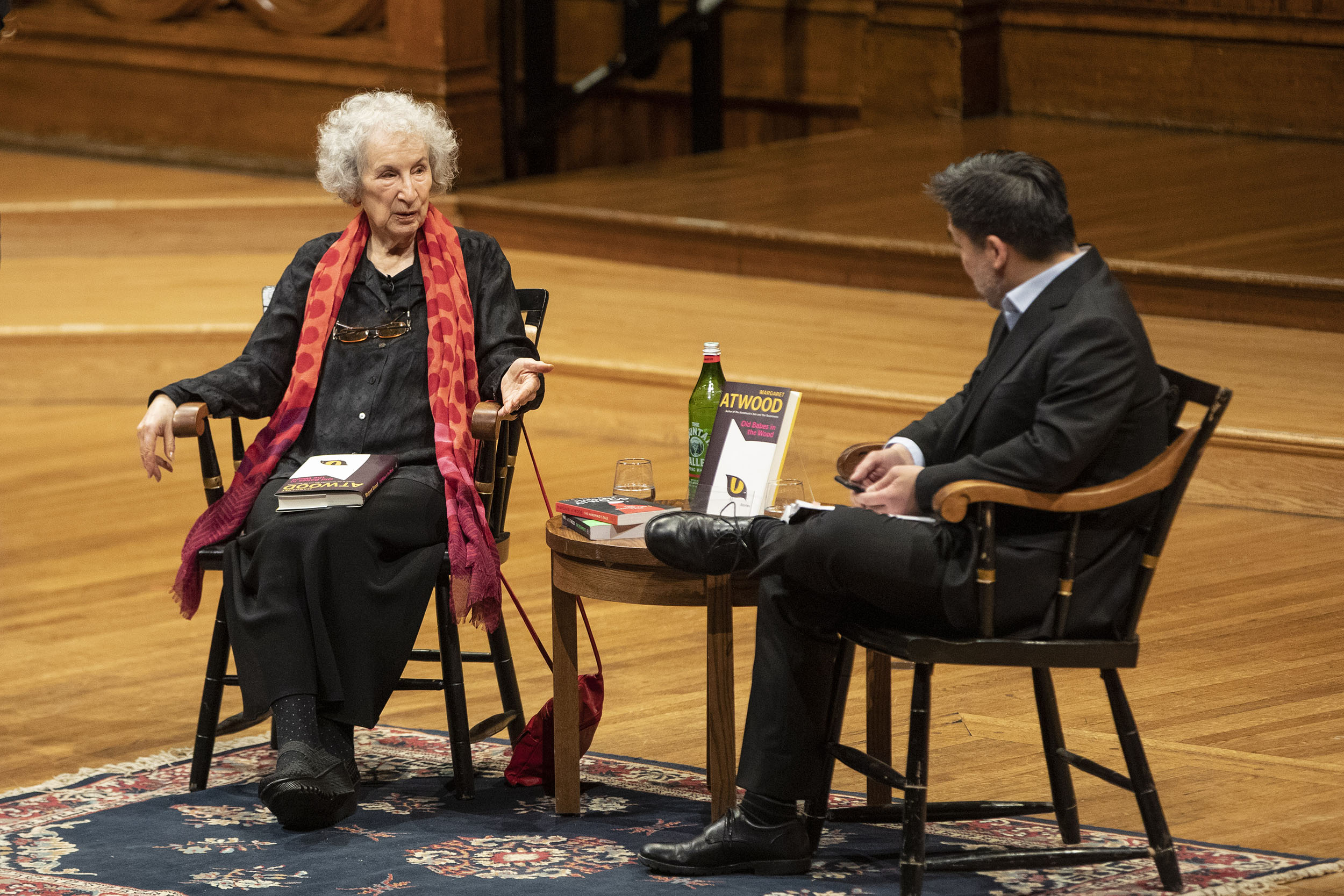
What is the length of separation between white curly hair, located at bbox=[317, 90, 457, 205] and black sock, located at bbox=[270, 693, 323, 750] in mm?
896

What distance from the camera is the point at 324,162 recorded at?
3.56m

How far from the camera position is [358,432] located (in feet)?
11.5

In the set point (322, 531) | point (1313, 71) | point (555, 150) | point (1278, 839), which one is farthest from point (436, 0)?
point (1278, 839)

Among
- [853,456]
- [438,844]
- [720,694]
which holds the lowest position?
[438,844]

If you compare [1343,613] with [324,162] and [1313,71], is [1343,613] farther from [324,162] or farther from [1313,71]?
[1313,71]

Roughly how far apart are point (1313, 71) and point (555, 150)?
3.05 m

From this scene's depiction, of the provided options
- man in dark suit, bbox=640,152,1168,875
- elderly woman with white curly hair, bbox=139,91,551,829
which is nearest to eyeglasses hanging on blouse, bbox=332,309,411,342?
elderly woman with white curly hair, bbox=139,91,551,829

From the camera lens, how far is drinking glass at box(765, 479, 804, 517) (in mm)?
3105

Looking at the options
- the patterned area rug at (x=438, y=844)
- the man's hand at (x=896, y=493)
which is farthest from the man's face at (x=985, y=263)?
the patterned area rug at (x=438, y=844)

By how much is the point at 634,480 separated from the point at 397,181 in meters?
0.68

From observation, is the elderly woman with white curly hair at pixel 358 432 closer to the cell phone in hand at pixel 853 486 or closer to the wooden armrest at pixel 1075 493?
the cell phone in hand at pixel 853 486

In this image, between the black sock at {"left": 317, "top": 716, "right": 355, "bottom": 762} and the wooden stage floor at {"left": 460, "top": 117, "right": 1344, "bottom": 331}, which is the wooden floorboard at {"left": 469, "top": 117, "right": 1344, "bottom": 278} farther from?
the black sock at {"left": 317, "top": 716, "right": 355, "bottom": 762}

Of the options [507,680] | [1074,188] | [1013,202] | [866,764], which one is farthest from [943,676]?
[1074,188]

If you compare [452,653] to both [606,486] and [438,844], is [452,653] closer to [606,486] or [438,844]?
[438,844]
